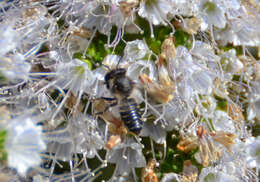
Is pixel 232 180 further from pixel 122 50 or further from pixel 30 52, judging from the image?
pixel 30 52

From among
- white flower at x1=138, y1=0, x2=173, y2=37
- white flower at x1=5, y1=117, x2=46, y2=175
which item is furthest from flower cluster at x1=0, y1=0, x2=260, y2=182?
white flower at x1=5, y1=117, x2=46, y2=175

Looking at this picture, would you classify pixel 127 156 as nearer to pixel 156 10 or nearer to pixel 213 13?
pixel 156 10

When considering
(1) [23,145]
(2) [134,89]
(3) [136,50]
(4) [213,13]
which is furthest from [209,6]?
(1) [23,145]

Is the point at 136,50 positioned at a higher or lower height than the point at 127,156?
higher

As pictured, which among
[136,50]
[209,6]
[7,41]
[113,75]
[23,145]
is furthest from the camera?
[209,6]

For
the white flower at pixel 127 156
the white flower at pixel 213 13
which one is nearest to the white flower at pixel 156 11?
the white flower at pixel 213 13

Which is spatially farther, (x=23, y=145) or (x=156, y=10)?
(x=156, y=10)

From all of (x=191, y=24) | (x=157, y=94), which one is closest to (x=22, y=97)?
(x=157, y=94)
